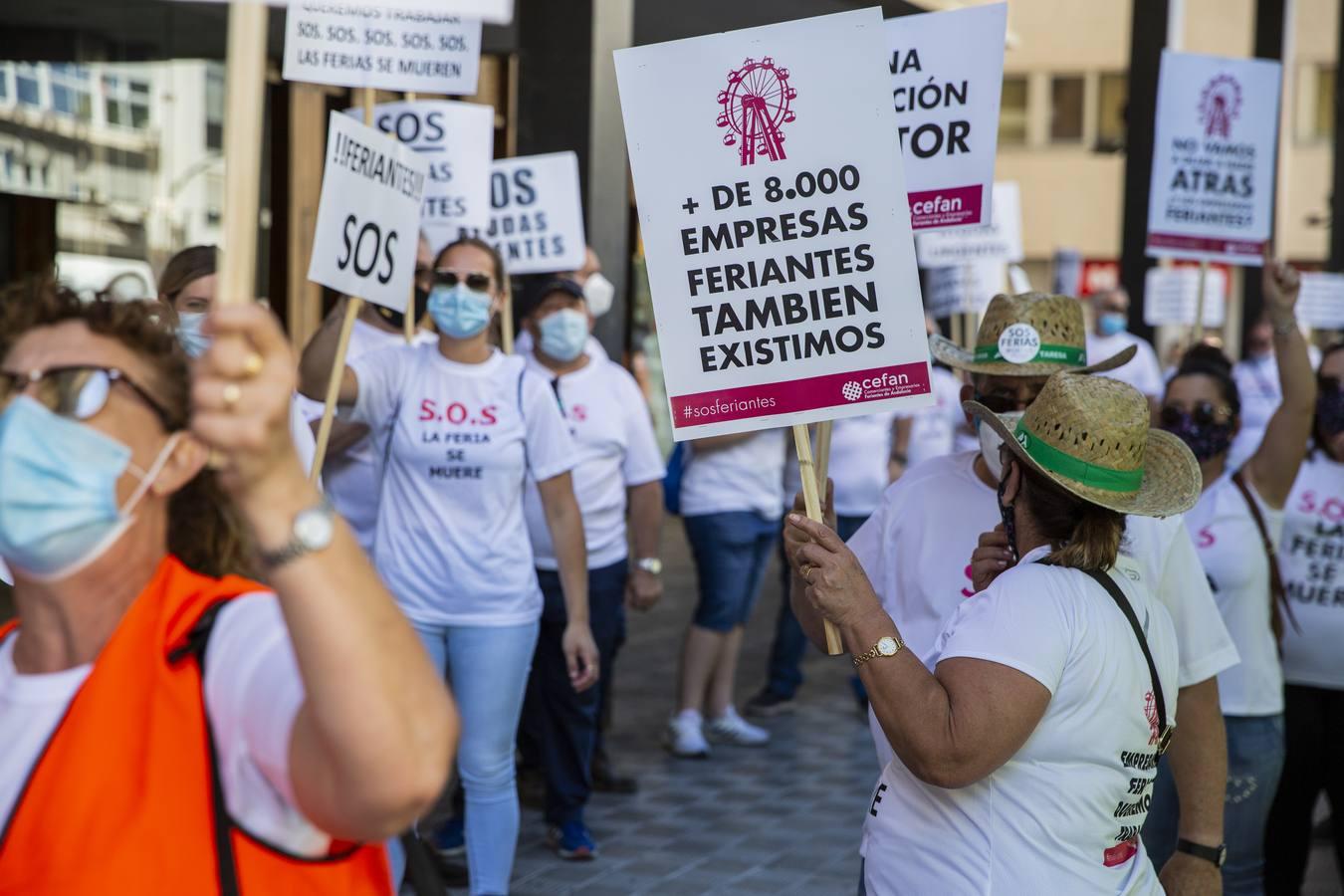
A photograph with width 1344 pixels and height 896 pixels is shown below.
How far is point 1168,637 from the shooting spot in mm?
3139

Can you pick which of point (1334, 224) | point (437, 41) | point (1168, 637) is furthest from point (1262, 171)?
point (1334, 224)

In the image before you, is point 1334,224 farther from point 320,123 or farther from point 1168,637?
point 1168,637

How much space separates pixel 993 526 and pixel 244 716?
230 centimetres

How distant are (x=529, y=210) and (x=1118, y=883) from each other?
530 centimetres

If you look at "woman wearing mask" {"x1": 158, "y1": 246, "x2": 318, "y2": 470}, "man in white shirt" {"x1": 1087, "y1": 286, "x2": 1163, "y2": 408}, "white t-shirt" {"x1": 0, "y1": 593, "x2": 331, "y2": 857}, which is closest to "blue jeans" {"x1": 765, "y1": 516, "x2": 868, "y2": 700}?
"man in white shirt" {"x1": 1087, "y1": 286, "x2": 1163, "y2": 408}

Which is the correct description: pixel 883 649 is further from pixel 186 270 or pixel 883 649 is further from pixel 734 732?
pixel 734 732

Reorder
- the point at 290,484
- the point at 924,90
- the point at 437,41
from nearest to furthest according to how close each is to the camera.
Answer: the point at 290,484
the point at 924,90
the point at 437,41

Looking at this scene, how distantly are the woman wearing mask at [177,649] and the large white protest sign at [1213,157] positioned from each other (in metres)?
6.73

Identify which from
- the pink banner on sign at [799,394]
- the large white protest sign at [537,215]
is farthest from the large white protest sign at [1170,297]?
the pink banner on sign at [799,394]

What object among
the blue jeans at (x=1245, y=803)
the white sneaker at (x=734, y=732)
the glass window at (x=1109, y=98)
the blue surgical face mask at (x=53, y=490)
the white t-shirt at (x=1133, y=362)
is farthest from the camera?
the glass window at (x=1109, y=98)

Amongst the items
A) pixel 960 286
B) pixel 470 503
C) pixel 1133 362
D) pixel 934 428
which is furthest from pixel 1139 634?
pixel 1133 362

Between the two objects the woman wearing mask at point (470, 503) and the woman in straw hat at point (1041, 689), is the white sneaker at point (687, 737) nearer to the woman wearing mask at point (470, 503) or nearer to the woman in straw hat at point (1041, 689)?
the woman wearing mask at point (470, 503)

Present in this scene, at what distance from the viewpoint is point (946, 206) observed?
4.83 metres

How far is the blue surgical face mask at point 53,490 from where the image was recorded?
1.78 meters
